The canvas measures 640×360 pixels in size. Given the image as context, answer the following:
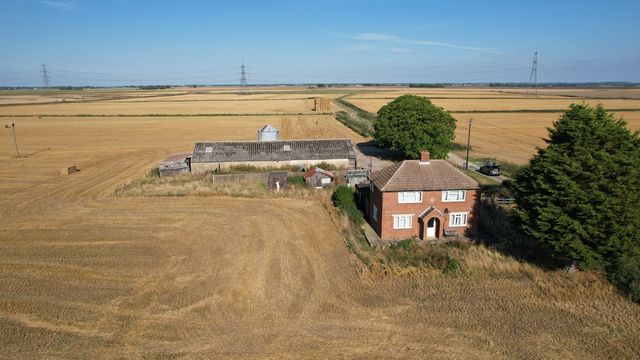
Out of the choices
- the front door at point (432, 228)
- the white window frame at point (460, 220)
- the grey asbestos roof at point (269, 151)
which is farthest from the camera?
the grey asbestos roof at point (269, 151)

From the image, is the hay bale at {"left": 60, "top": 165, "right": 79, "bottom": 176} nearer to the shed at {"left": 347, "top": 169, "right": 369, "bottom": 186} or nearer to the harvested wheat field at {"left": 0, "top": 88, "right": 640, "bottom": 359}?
the harvested wheat field at {"left": 0, "top": 88, "right": 640, "bottom": 359}

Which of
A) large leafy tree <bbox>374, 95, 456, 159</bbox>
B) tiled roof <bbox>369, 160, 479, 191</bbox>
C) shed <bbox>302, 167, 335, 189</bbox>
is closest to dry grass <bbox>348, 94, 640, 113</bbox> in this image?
large leafy tree <bbox>374, 95, 456, 159</bbox>

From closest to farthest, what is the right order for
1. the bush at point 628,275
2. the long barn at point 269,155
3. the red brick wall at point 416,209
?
1. the bush at point 628,275
2. the red brick wall at point 416,209
3. the long barn at point 269,155

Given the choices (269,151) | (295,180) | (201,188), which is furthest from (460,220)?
(269,151)

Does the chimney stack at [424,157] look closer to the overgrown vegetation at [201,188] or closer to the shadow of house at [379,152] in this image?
the overgrown vegetation at [201,188]

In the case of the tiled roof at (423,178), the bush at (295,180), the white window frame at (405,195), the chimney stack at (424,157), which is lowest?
the bush at (295,180)

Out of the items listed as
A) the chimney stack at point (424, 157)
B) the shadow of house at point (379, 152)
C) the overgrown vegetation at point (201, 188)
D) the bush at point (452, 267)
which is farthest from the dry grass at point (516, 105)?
the bush at point (452, 267)

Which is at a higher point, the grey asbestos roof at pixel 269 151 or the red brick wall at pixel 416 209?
the grey asbestos roof at pixel 269 151
